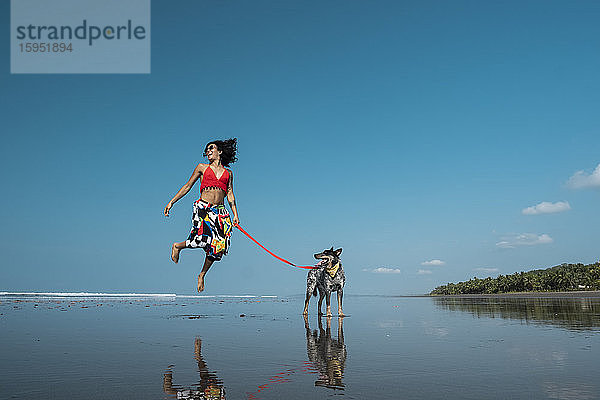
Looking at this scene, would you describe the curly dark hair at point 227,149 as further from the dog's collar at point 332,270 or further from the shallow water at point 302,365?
the dog's collar at point 332,270

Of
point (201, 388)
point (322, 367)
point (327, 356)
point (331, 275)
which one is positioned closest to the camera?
point (201, 388)

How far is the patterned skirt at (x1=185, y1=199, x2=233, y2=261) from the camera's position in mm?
7188

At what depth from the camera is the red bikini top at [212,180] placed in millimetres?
7496

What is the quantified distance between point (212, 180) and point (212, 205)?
1.38 feet

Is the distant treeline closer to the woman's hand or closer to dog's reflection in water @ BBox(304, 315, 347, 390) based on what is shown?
dog's reflection in water @ BBox(304, 315, 347, 390)

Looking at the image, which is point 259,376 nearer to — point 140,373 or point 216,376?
point 216,376

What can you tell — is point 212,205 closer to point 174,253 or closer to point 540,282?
point 174,253

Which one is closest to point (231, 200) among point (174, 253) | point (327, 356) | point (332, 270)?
point (174, 253)

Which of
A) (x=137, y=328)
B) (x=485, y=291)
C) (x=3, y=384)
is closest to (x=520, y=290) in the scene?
(x=485, y=291)

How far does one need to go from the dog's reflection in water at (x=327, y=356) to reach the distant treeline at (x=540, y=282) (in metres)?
68.6

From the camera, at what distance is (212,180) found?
752cm

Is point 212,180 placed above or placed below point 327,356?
above

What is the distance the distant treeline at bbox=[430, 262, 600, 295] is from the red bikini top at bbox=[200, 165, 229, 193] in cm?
7159

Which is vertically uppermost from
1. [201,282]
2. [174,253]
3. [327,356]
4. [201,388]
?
[174,253]
